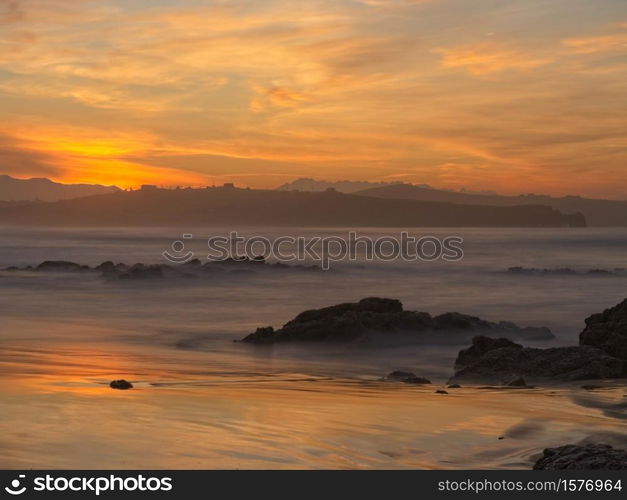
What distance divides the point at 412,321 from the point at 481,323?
2.67 m

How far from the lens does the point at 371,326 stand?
21281 millimetres

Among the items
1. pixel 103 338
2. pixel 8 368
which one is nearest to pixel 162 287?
pixel 103 338

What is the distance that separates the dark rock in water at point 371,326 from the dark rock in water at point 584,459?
516 inches

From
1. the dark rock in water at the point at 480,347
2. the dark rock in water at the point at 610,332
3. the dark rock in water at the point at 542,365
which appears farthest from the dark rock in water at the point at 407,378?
the dark rock in water at the point at 610,332

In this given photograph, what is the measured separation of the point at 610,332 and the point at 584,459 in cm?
1037

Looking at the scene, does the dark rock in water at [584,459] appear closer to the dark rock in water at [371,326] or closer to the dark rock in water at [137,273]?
the dark rock in water at [371,326]

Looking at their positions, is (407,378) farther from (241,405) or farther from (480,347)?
(241,405)

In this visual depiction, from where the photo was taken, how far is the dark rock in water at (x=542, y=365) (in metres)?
14.8

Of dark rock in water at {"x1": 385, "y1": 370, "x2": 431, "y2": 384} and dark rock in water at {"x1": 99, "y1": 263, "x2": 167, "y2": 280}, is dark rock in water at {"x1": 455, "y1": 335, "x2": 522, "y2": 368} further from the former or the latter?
dark rock in water at {"x1": 99, "y1": 263, "x2": 167, "y2": 280}

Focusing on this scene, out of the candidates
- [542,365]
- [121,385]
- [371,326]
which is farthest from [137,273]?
[121,385]

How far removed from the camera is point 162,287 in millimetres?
44844
